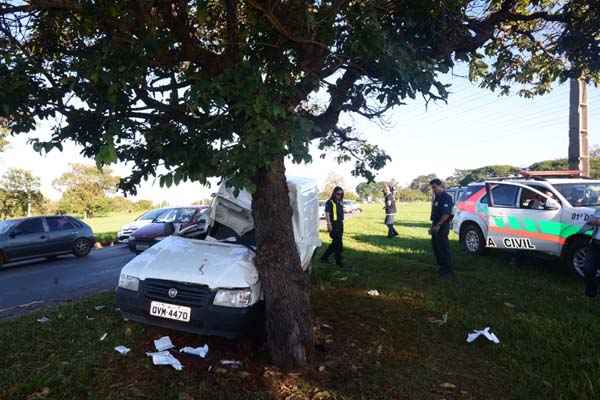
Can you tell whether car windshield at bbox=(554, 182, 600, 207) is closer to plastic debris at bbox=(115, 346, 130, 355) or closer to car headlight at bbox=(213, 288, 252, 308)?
car headlight at bbox=(213, 288, 252, 308)

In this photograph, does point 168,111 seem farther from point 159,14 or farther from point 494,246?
point 494,246

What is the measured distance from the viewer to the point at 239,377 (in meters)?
3.83

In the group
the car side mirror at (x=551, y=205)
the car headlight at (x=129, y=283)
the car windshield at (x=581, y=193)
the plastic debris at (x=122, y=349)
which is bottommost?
the plastic debris at (x=122, y=349)

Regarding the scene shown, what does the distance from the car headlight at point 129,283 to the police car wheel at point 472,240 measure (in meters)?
8.32

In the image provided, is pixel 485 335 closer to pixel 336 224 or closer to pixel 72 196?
pixel 336 224

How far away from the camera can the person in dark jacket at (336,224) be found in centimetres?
912

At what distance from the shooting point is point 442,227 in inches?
310

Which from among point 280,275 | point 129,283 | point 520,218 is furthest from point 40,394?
point 520,218

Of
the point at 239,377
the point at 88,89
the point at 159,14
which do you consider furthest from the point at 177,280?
the point at 159,14

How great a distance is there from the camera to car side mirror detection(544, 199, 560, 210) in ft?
26.3

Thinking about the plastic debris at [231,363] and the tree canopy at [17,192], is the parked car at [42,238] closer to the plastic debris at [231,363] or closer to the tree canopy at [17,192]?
the plastic debris at [231,363]

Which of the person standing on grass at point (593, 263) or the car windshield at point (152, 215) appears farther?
the car windshield at point (152, 215)

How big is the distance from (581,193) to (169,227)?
787cm

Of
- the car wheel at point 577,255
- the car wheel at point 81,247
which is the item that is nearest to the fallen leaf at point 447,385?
the car wheel at point 577,255
